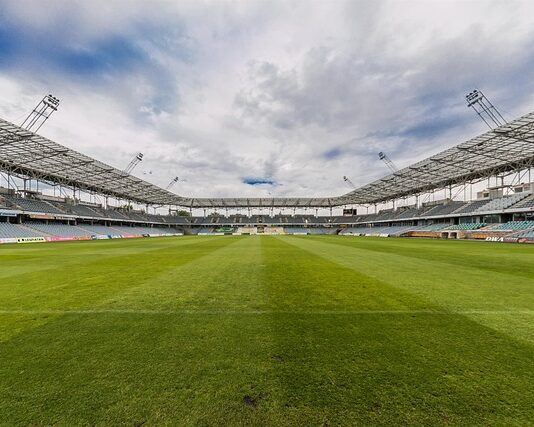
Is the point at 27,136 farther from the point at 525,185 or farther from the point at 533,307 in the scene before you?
the point at 525,185

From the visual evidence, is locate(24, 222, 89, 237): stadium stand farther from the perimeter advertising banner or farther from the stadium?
the stadium

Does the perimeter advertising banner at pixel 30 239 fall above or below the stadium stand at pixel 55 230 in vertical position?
below

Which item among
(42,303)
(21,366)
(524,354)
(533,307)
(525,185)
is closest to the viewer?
(21,366)

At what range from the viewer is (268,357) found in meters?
3.43

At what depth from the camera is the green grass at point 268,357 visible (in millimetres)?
2414

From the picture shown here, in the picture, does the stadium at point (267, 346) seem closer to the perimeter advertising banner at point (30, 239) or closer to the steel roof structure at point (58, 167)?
the steel roof structure at point (58, 167)

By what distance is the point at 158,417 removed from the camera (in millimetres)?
2348

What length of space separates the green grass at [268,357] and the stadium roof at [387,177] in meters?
31.6

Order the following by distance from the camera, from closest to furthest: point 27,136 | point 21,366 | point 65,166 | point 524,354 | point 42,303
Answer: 1. point 21,366
2. point 524,354
3. point 42,303
4. point 27,136
5. point 65,166

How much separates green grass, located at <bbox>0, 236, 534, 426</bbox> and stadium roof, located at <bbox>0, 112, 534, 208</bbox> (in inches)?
1244

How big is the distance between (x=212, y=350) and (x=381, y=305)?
12.5 ft

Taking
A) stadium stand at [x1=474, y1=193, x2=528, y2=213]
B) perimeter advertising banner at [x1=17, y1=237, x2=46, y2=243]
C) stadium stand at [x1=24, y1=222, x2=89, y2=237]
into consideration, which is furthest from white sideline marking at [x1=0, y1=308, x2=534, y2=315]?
stadium stand at [x1=474, y1=193, x2=528, y2=213]

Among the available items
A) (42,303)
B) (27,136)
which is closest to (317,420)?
(42,303)

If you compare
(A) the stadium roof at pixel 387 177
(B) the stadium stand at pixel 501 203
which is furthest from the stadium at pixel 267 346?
(B) the stadium stand at pixel 501 203
